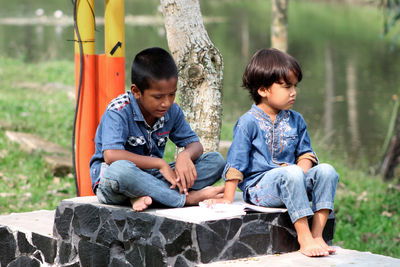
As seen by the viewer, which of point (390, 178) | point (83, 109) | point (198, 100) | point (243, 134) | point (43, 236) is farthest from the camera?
point (390, 178)

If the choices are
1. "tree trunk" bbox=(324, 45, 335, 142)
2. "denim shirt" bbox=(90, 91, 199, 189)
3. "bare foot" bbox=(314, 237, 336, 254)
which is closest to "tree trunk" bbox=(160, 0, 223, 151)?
"denim shirt" bbox=(90, 91, 199, 189)

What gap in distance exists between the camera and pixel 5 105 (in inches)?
384

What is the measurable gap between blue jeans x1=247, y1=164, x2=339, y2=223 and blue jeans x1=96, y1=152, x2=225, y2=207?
0.43 metres

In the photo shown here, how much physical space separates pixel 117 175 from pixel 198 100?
4.50 feet

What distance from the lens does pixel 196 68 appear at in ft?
15.4

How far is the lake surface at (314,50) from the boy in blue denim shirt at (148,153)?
73.8 inches

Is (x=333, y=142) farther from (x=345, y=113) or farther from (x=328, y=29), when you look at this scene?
(x=328, y=29)

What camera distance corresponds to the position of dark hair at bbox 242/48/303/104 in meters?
3.77

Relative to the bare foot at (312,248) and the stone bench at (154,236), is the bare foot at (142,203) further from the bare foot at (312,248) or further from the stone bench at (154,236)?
the bare foot at (312,248)

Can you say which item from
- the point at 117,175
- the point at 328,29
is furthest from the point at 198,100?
the point at 328,29

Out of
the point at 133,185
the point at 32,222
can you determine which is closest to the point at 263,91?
the point at 133,185

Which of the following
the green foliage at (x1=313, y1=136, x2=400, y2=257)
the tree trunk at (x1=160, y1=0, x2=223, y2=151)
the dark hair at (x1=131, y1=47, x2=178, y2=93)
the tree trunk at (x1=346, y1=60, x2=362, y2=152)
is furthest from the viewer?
the tree trunk at (x1=346, y1=60, x2=362, y2=152)

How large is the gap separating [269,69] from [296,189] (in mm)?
746

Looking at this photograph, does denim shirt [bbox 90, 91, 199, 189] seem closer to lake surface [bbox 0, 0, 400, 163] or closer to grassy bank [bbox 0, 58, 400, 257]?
lake surface [bbox 0, 0, 400, 163]
